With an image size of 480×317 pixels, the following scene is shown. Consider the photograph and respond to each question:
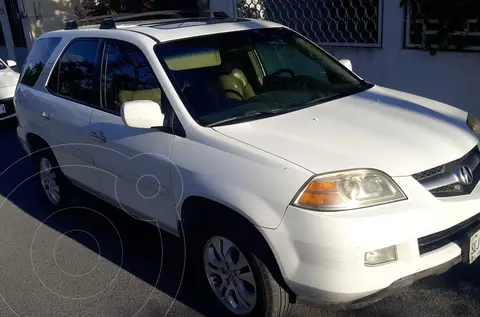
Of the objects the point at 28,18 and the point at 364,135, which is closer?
the point at 364,135

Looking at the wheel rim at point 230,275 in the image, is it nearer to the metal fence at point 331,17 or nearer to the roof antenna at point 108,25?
the roof antenna at point 108,25

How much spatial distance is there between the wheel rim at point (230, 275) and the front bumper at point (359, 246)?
38 centimetres

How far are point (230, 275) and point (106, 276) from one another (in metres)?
1.21

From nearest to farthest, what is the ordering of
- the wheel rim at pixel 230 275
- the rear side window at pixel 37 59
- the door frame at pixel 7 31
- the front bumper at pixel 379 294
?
the front bumper at pixel 379 294, the wheel rim at pixel 230 275, the rear side window at pixel 37 59, the door frame at pixel 7 31

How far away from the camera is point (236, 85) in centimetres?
375

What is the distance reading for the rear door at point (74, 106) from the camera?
415 centimetres

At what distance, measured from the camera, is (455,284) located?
344cm

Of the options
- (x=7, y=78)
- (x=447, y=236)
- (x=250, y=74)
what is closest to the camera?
(x=447, y=236)

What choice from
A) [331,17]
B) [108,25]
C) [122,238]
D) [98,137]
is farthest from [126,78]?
[331,17]

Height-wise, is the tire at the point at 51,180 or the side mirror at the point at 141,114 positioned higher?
the side mirror at the point at 141,114

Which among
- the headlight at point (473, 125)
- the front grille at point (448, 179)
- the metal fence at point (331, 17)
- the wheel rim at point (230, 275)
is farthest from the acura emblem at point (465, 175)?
the metal fence at point (331, 17)

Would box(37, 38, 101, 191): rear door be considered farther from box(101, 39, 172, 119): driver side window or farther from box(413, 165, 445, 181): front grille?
box(413, 165, 445, 181): front grille

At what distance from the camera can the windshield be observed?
3.45m

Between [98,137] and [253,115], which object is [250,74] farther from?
[98,137]
